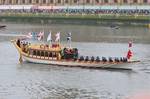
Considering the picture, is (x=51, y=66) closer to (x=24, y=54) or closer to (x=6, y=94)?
(x=24, y=54)

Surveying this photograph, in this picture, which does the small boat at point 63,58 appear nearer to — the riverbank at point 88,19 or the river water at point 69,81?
the river water at point 69,81

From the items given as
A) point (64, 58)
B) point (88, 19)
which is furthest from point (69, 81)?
point (88, 19)

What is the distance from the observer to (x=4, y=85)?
2343 inches

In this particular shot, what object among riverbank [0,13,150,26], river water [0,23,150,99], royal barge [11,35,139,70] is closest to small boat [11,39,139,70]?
royal barge [11,35,139,70]

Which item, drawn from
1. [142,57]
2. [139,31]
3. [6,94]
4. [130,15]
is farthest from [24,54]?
[130,15]

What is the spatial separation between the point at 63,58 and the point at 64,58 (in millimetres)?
126

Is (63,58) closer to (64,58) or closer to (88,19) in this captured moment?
(64,58)

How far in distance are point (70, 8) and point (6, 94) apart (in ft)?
477

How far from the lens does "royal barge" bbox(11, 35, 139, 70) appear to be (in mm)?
71812

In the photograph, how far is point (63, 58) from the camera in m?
74.6

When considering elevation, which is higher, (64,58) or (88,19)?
(64,58)

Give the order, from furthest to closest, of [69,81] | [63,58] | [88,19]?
[88,19] → [63,58] → [69,81]

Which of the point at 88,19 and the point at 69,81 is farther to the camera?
the point at 88,19

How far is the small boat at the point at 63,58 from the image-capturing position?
7194 cm
